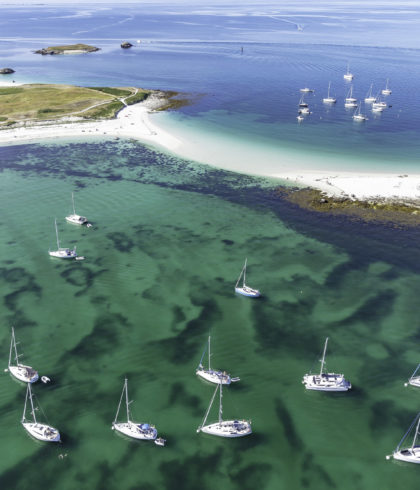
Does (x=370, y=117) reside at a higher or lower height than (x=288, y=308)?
higher

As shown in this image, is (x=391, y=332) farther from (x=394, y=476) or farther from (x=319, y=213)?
(x=319, y=213)

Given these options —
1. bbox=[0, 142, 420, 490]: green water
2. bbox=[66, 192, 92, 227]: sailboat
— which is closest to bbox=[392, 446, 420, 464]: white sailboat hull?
bbox=[0, 142, 420, 490]: green water

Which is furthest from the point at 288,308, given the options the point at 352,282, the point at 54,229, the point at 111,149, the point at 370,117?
the point at 370,117

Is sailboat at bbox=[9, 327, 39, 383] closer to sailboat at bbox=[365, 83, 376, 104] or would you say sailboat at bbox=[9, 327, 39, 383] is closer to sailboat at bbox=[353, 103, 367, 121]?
sailboat at bbox=[353, 103, 367, 121]

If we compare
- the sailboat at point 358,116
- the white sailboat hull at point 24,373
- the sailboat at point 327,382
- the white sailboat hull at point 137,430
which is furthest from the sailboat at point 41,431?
the sailboat at point 358,116

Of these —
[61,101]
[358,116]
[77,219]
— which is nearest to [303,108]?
[358,116]
